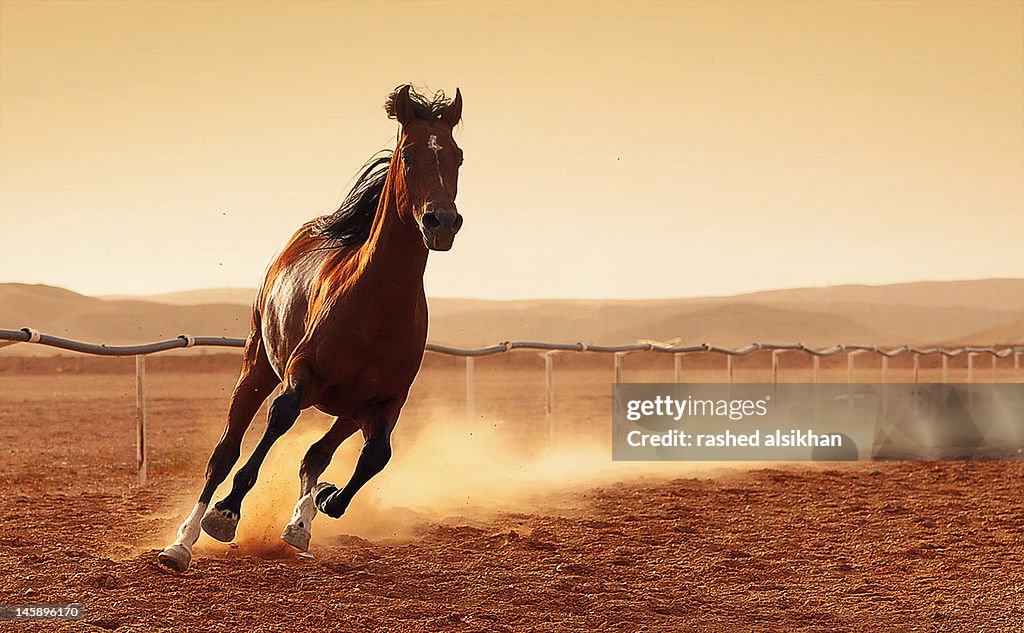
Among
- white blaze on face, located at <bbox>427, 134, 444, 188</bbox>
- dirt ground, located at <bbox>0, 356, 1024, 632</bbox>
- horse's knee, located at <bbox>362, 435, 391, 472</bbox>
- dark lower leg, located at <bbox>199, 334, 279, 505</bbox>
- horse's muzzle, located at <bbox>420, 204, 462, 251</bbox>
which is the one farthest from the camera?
dark lower leg, located at <bbox>199, 334, 279, 505</bbox>

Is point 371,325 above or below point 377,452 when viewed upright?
above

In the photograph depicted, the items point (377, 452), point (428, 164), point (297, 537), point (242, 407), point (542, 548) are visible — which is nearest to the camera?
point (428, 164)

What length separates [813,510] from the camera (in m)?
8.41

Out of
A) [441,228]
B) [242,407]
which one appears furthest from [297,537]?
[441,228]

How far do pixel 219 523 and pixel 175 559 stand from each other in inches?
10.6

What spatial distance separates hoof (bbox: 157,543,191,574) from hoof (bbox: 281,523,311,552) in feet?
1.82

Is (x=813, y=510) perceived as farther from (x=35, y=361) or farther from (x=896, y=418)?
(x=35, y=361)

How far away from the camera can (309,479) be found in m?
5.83

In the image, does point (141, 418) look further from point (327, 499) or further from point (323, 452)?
point (327, 499)

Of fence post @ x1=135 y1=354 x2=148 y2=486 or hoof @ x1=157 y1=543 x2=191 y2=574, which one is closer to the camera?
hoof @ x1=157 y1=543 x2=191 y2=574

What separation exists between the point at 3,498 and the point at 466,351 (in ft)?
13.1

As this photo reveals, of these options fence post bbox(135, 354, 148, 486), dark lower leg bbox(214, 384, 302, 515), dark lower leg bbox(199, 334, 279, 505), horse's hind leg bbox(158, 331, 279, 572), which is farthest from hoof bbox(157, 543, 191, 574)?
fence post bbox(135, 354, 148, 486)

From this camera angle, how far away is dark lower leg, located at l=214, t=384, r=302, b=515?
5.11 m

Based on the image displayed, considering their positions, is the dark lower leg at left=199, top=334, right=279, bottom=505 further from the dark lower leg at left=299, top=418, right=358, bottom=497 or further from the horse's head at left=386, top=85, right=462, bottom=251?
the horse's head at left=386, top=85, right=462, bottom=251
